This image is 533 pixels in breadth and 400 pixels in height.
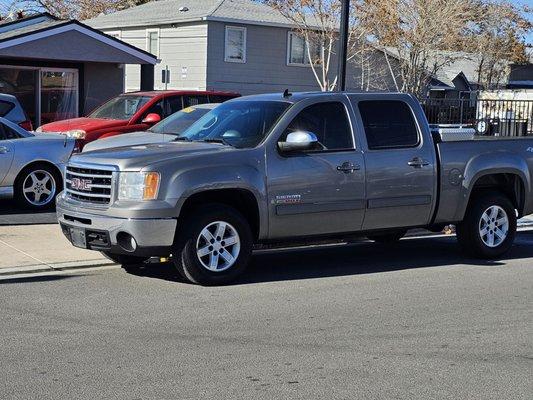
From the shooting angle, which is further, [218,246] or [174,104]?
[174,104]

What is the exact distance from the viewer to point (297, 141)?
8.92 metres

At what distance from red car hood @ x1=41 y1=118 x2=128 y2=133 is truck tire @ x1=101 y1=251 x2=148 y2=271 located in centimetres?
657

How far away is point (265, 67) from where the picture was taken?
32.5 m

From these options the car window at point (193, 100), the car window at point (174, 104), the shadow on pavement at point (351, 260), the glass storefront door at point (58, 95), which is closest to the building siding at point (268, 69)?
the glass storefront door at point (58, 95)

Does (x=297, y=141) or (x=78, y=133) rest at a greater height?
(x=297, y=141)

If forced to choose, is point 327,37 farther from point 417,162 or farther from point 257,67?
point 417,162

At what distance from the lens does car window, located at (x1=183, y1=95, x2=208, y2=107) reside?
56.7ft

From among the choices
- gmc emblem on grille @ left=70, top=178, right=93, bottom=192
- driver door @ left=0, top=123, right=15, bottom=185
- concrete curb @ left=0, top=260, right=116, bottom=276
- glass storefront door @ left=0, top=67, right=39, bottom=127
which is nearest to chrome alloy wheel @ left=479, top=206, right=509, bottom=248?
concrete curb @ left=0, top=260, right=116, bottom=276

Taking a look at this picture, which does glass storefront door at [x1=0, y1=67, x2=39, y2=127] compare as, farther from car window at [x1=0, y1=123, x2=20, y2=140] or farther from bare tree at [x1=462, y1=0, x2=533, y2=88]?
bare tree at [x1=462, y1=0, x2=533, y2=88]

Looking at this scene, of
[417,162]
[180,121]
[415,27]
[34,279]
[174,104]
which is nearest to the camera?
[34,279]

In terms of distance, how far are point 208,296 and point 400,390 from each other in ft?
10.1

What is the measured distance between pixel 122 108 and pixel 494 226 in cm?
890

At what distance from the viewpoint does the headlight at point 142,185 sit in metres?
8.32


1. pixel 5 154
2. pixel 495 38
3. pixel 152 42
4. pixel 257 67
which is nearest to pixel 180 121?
pixel 5 154
